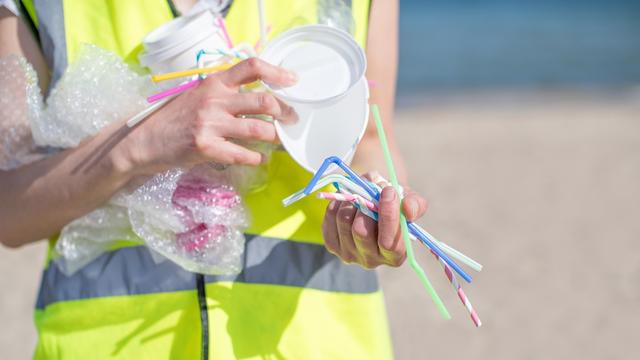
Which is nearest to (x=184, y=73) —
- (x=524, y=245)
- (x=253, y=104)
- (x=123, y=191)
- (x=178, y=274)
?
(x=253, y=104)

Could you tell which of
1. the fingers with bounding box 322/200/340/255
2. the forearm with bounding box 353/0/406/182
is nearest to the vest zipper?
the fingers with bounding box 322/200/340/255

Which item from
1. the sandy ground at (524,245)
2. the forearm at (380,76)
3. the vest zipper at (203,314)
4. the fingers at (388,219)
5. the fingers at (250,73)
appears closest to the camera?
the fingers at (388,219)

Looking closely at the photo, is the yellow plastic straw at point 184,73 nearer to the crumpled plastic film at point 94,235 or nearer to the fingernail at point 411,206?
the crumpled plastic film at point 94,235

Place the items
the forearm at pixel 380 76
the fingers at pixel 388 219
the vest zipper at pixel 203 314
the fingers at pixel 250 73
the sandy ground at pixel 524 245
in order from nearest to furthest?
1. the fingers at pixel 388 219
2. the fingers at pixel 250 73
3. the vest zipper at pixel 203 314
4. the forearm at pixel 380 76
5. the sandy ground at pixel 524 245

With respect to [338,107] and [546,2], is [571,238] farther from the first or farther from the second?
[546,2]

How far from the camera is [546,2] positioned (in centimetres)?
1630

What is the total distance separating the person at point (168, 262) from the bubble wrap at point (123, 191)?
0.10 ft

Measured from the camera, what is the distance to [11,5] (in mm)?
1410

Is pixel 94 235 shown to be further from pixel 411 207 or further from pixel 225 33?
pixel 411 207

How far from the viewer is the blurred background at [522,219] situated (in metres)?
3.76

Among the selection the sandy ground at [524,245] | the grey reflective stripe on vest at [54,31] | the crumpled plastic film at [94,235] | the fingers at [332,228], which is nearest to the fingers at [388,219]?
the fingers at [332,228]

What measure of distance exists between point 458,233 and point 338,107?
11.4 feet

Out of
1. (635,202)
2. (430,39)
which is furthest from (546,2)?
(635,202)

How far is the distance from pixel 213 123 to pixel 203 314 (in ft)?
1.07
